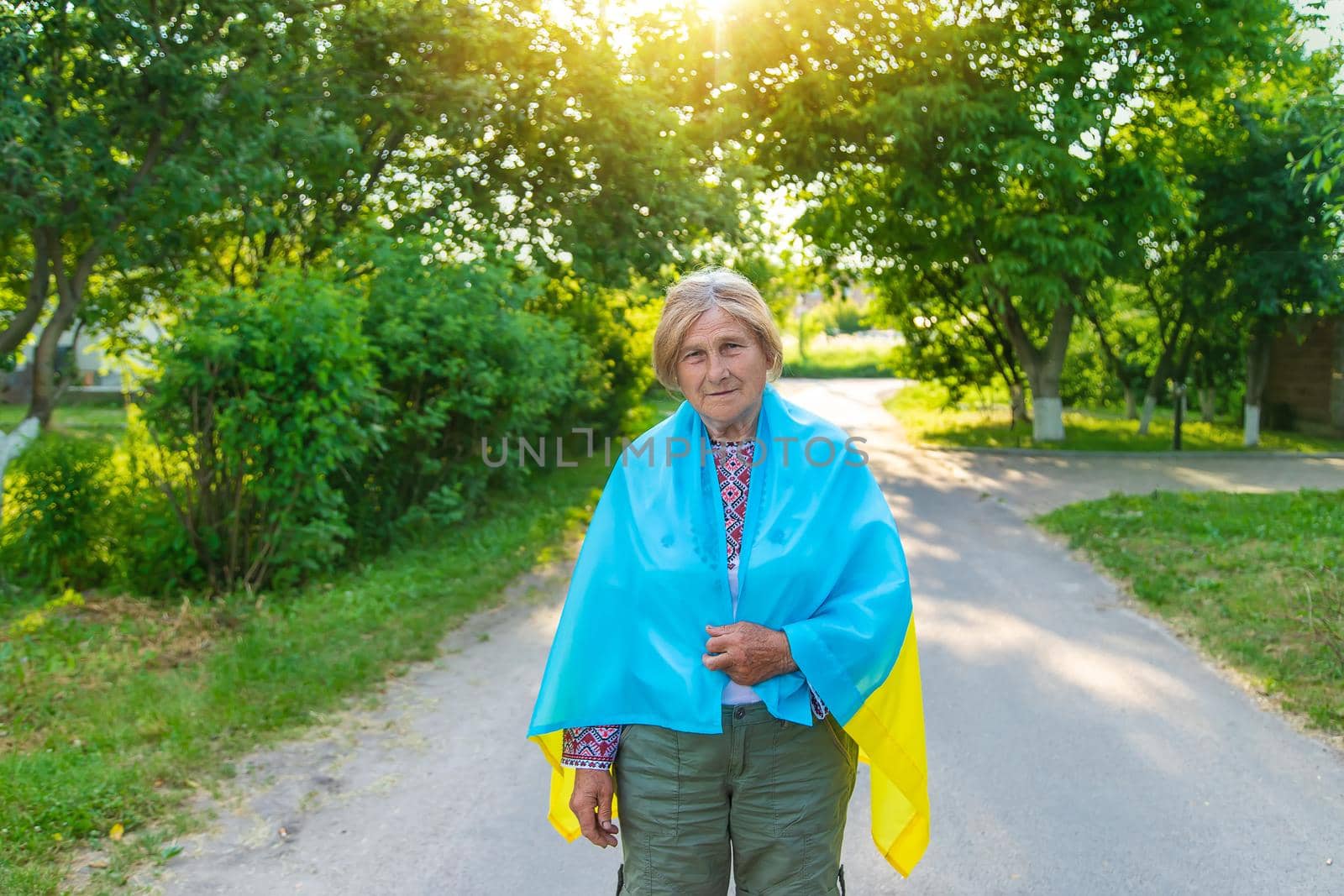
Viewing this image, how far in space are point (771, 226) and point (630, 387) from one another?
3105 mm

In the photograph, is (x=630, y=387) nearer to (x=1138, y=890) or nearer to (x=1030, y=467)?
(x=1030, y=467)

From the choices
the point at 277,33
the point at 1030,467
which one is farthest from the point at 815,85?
the point at 277,33

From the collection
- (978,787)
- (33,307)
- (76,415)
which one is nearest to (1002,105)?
(33,307)

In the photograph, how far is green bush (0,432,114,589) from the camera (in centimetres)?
752

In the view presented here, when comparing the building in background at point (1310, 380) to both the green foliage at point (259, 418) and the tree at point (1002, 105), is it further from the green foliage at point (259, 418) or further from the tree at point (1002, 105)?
A: the green foliage at point (259, 418)

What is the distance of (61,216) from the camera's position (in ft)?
26.5

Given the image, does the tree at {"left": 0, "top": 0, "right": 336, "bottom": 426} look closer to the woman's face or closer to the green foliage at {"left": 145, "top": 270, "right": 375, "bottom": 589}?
the green foliage at {"left": 145, "top": 270, "right": 375, "bottom": 589}

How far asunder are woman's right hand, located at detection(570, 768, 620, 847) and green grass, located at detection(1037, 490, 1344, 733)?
407cm

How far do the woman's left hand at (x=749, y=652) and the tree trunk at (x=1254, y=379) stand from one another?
18.7m

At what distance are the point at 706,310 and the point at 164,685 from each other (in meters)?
4.03

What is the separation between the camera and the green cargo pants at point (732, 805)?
2.38 m

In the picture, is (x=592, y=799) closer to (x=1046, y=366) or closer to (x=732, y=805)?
(x=732, y=805)

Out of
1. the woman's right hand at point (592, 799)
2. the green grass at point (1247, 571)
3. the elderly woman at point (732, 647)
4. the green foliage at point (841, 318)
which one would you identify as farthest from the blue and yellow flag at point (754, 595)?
the green foliage at point (841, 318)

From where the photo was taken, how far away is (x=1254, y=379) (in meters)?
18.8
